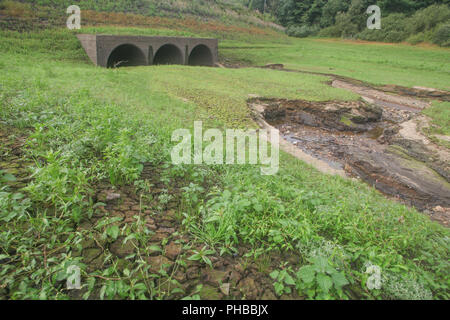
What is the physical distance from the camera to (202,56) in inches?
835

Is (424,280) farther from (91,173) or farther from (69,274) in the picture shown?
(91,173)

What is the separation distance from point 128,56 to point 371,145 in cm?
1596

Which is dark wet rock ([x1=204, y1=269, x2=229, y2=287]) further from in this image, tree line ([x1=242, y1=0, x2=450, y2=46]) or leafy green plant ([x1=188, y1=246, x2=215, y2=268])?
tree line ([x1=242, y1=0, x2=450, y2=46])

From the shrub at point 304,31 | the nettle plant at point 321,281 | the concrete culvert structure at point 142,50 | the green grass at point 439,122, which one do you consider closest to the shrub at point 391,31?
the shrub at point 304,31

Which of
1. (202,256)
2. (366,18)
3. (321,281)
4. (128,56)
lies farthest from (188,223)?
(366,18)

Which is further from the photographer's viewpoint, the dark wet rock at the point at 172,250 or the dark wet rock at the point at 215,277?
the dark wet rock at the point at 172,250

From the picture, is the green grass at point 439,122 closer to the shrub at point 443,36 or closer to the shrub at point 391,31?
the shrub at point 443,36

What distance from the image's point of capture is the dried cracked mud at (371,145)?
6.30 m

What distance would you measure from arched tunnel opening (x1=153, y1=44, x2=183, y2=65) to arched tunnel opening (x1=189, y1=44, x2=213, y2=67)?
2.39 meters

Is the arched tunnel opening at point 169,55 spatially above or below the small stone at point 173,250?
above

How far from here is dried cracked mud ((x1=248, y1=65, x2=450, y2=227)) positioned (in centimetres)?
630

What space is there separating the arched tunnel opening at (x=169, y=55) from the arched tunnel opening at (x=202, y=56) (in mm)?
2386

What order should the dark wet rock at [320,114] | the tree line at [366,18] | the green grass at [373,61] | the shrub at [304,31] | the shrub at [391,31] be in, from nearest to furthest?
the dark wet rock at [320,114] < the green grass at [373,61] < the tree line at [366,18] < the shrub at [391,31] < the shrub at [304,31]

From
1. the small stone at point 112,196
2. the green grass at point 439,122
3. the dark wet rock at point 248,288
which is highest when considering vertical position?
the green grass at point 439,122
